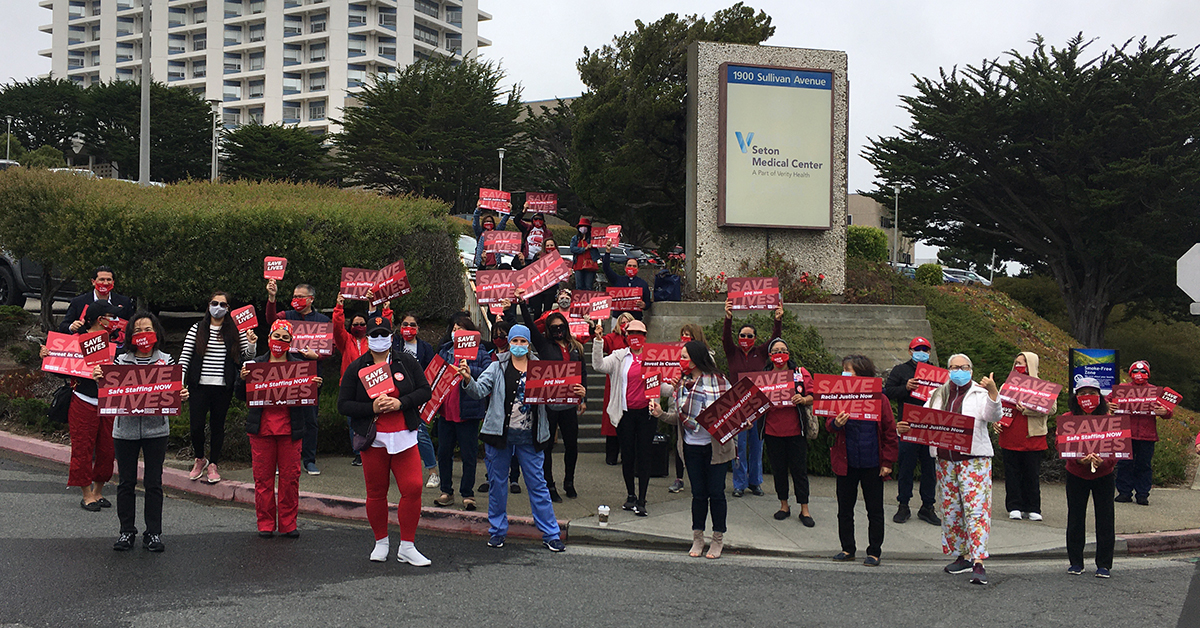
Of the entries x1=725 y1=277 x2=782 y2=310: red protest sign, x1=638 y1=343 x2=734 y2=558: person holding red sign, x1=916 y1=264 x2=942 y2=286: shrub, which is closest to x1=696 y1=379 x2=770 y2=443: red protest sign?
x1=638 y1=343 x2=734 y2=558: person holding red sign

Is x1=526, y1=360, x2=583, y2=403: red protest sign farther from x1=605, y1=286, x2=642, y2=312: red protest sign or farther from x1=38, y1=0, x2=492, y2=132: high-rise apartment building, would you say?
x1=38, y1=0, x2=492, y2=132: high-rise apartment building

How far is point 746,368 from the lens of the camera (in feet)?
33.1

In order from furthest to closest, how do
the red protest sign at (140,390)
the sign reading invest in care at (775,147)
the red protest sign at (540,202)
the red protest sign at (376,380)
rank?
the sign reading invest in care at (775,147) → the red protest sign at (540,202) → the red protest sign at (140,390) → the red protest sign at (376,380)

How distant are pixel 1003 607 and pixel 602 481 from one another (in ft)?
16.6

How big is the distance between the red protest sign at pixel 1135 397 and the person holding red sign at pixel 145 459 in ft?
31.9

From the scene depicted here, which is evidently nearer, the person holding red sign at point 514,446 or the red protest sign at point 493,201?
the person holding red sign at point 514,446

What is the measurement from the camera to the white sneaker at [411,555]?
287 inches

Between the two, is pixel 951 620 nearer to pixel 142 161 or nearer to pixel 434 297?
pixel 434 297

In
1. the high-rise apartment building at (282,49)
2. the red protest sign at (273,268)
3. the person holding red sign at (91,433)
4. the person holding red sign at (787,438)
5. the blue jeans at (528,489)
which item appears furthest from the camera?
the high-rise apartment building at (282,49)

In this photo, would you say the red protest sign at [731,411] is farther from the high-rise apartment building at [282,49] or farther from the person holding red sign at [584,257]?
the high-rise apartment building at [282,49]

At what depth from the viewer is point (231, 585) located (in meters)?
6.48

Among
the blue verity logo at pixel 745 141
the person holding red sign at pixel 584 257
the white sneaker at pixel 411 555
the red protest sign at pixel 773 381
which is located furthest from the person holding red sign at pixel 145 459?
the blue verity logo at pixel 745 141

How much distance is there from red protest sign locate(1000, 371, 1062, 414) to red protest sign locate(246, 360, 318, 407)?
603 centimetres

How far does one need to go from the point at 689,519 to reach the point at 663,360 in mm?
1588
